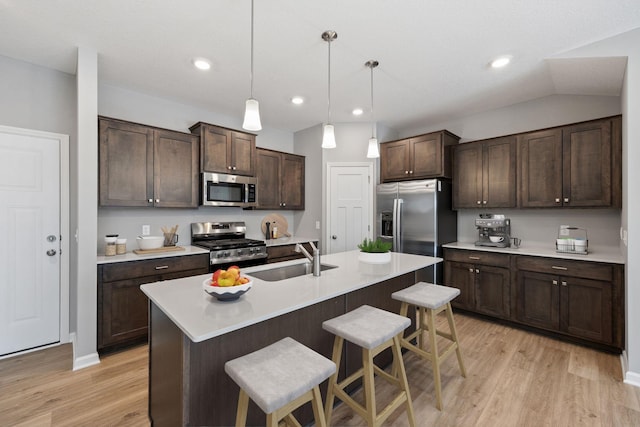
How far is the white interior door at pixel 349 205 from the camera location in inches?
173

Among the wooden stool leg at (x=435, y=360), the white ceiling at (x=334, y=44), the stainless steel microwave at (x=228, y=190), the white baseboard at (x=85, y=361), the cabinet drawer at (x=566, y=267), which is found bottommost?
the white baseboard at (x=85, y=361)

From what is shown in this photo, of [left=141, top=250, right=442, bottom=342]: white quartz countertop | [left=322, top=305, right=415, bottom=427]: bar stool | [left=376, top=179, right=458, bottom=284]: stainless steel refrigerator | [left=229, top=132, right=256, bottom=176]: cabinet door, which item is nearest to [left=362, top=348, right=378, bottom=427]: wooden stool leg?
[left=322, top=305, right=415, bottom=427]: bar stool

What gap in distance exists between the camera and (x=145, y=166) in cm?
312

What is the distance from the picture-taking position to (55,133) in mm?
2789

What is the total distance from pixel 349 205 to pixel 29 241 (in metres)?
3.72

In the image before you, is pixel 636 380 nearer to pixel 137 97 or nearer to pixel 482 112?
pixel 482 112

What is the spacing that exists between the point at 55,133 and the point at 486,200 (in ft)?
16.2

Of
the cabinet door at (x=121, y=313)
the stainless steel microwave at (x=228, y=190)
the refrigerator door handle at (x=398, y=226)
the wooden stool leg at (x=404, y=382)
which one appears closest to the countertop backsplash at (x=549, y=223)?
the refrigerator door handle at (x=398, y=226)

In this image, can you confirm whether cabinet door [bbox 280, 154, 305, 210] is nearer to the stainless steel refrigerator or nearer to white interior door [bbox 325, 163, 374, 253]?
white interior door [bbox 325, 163, 374, 253]

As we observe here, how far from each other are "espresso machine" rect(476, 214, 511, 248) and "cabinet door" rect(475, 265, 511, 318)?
1.22ft

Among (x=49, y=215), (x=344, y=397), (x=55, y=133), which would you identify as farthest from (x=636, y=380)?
(x=55, y=133)

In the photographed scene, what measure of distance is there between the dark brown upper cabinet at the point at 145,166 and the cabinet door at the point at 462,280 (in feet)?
11.2

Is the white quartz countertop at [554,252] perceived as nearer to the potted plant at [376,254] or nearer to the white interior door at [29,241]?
the potted plant at [376,254]

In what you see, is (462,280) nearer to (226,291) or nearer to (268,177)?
(268,177)
